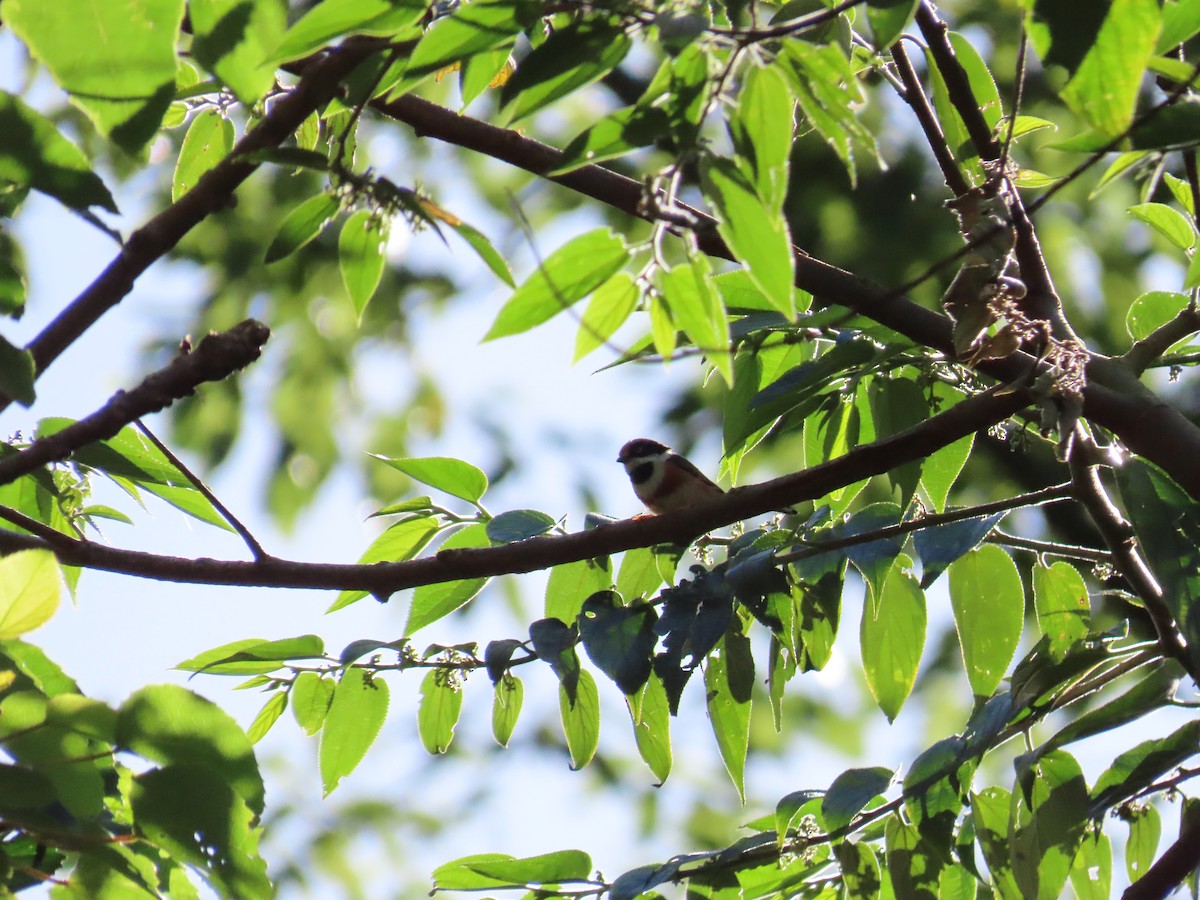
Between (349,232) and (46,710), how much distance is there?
507mm

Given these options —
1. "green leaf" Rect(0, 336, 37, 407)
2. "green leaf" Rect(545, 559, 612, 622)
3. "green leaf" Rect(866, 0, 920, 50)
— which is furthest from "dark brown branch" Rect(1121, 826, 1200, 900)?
"green leaf" Rect(0, 336, 37, 407)

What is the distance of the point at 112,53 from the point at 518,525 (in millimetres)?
807

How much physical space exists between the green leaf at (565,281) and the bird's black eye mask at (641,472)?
3719 mm

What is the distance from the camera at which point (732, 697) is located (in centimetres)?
164

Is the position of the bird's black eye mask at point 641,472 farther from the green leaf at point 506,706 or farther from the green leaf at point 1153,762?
the green leaf at point 1153,762

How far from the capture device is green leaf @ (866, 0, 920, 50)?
3.28 feet

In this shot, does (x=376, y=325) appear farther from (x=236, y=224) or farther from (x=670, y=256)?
(x=670, y=256)

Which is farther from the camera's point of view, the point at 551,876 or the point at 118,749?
the point at 551,876

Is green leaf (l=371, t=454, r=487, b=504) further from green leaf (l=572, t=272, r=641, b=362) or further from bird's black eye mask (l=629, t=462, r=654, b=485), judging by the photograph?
bird's black eye mask (l=629, t=462, r=654, b=485)

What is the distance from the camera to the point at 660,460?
15.5ft

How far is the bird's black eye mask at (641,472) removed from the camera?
15.6ft

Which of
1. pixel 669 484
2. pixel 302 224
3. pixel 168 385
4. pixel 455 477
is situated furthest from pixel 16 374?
pixel 669 484

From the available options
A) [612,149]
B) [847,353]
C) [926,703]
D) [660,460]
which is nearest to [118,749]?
[612,149]

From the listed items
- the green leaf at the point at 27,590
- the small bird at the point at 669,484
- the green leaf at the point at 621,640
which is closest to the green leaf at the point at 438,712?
the green leaf at the point at 621,640
